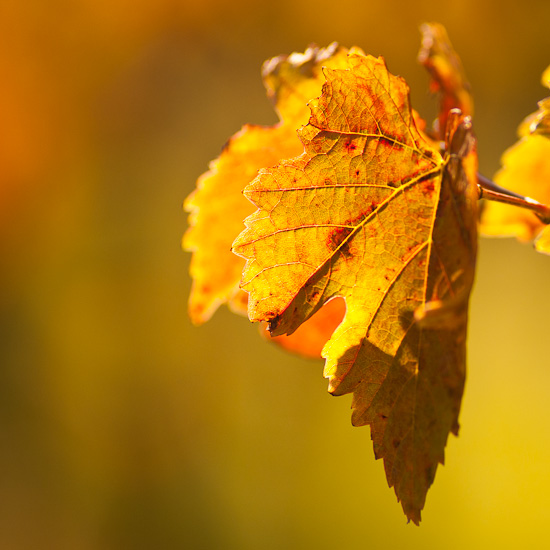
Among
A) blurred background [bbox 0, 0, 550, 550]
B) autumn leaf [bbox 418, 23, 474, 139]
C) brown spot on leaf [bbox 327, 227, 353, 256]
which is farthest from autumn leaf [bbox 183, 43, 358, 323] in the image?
blurred background [bbox 0, 0, 550, 550]

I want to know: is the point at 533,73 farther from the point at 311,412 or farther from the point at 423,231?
the point at 423,231

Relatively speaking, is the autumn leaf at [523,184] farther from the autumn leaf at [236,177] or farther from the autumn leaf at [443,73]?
the autumn leaf at [236,177]

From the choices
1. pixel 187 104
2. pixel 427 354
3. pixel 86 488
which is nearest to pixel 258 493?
pixel 86 488

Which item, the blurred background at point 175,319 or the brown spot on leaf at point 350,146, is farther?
the blurred background at point 175,319

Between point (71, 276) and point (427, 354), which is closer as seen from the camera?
point (427, 354)

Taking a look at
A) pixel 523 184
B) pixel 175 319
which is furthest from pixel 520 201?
pixel 175 319

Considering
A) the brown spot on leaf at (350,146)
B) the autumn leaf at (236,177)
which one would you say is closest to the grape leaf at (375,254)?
the brown spot on leaf at (350,146)

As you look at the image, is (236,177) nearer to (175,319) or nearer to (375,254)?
(375,254)
